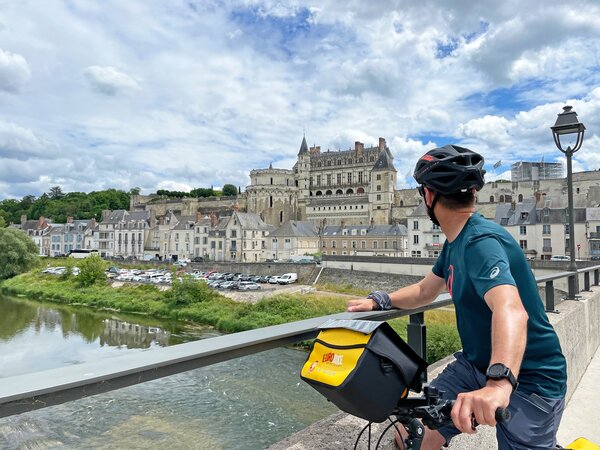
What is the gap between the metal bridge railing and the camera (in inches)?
48.7

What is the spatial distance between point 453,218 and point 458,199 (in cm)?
9

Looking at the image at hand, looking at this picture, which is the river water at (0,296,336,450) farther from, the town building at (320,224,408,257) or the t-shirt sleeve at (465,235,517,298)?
the town building at (320,224,408,257)

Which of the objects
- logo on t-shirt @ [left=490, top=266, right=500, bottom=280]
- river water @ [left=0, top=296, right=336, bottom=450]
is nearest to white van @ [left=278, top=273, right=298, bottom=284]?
river water @ [left=0, top=296, right=336, bottom=450]

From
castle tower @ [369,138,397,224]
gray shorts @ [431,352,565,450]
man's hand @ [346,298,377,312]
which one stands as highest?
castle tower @ [369,138,397,224]

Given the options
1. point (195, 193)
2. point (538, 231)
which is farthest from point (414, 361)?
point (195, 193)

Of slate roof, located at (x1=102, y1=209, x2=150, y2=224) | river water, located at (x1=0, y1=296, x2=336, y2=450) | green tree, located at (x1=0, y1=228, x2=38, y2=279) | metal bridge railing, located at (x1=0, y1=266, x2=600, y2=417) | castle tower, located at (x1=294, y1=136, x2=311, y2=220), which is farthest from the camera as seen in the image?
castle tower, located at (x1=294, y1=136, x2=311, y2=220)

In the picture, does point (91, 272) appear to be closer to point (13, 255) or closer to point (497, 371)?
point (13, 255)

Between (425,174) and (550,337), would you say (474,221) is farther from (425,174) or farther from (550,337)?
(550,337)

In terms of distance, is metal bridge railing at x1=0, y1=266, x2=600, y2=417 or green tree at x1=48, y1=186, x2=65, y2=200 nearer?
metal bridge railing at x1=0, y1=266, x2=600, y2=417

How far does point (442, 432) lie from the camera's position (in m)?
1.92

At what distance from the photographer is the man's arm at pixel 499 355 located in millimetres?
1375

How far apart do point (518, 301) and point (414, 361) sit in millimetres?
423

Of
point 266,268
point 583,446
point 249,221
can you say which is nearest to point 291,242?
point 249,221

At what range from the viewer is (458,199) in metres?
1.94
